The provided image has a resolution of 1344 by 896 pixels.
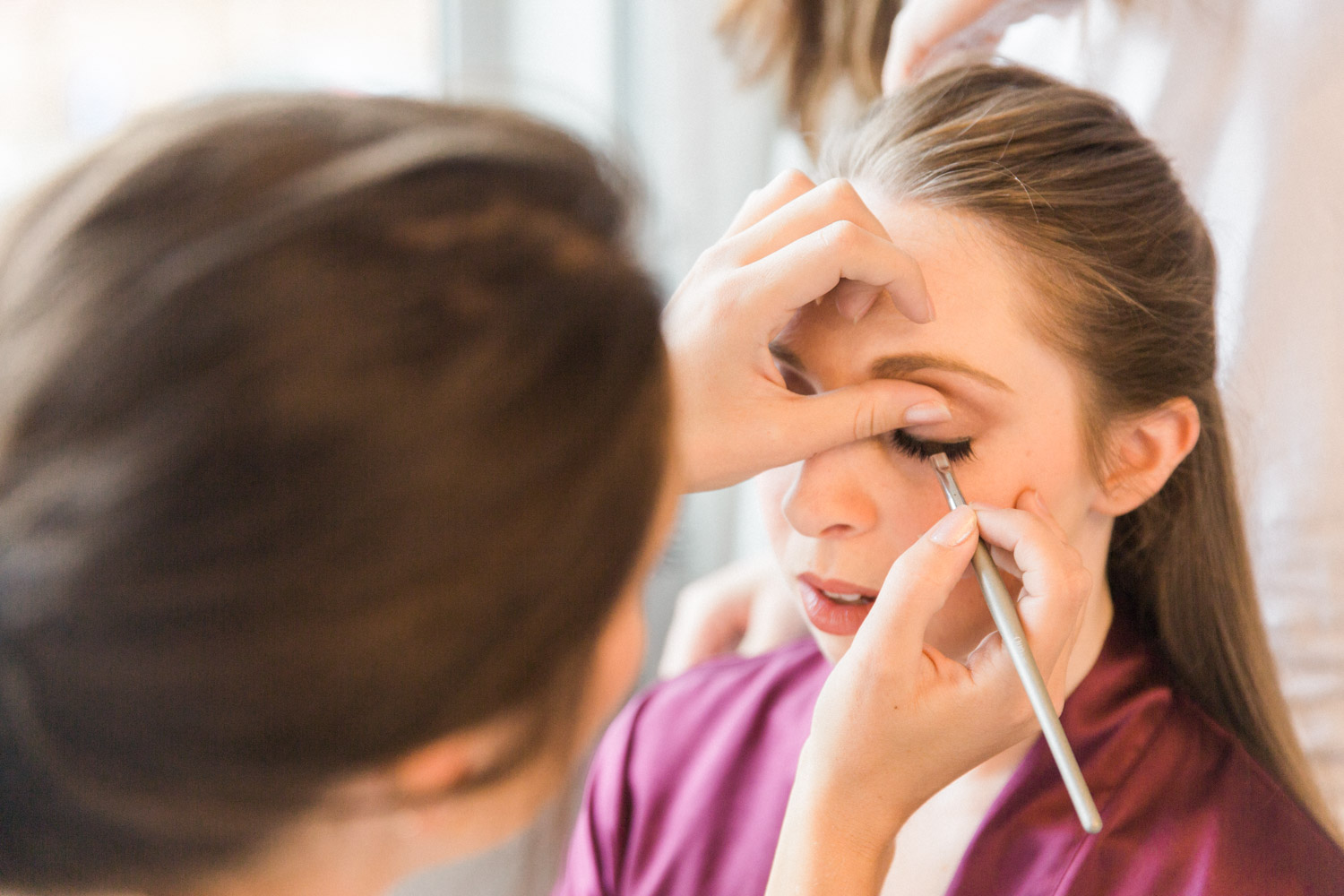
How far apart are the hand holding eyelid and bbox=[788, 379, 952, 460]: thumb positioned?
0.20 feet

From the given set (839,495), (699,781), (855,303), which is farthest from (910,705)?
(699,781)

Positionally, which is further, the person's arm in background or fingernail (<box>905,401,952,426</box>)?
the person's arm in background

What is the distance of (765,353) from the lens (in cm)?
75

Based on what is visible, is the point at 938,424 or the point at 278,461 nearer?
the point at 278,461

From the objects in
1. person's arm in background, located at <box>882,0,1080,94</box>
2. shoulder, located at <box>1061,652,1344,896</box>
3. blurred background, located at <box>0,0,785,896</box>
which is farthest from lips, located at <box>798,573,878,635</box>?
person's arm in background, located at <box>882,0,1080,94</box>

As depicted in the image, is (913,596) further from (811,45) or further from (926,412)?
(811,45)

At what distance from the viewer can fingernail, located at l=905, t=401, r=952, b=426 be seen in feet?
2.43

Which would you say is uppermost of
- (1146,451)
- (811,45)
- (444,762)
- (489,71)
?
(489,71)

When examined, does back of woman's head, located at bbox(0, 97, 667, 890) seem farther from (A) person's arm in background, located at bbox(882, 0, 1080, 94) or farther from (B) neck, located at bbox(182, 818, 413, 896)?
(A) person's arm in background, located at bbox(882, 0, 1080, 94)

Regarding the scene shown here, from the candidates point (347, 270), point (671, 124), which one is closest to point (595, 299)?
point (347, 270)

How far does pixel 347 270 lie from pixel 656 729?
2.54 feet

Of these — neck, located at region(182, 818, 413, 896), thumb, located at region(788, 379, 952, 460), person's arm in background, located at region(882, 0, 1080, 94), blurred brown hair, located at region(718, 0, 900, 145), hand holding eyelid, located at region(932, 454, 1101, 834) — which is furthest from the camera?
blurred brown hair, located at region(718, 0, 900, 145)

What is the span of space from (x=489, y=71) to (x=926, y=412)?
746 millimetres

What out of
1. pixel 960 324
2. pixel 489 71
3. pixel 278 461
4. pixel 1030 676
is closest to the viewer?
pixel 278 461
